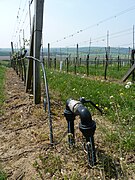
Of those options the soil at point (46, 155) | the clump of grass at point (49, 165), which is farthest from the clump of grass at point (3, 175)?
the clump of grass at point (49, 165)

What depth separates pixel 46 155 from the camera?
3.51 m

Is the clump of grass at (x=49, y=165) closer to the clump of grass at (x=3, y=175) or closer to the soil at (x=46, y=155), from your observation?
the soil at (x=46, y=155)

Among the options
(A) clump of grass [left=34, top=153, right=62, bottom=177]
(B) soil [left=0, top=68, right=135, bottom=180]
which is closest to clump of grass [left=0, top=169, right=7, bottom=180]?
(B) soil [left=0, top=68, right=135, bottom=180]

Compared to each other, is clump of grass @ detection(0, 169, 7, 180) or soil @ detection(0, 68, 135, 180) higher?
soil @ detection(0, 68, 135, 180)

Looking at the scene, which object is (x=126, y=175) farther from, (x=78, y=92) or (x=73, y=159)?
(x=78, y=92)

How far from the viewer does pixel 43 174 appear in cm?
308

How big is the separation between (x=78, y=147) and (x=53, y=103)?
2.91m

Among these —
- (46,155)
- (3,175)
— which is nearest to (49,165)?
(46,155)

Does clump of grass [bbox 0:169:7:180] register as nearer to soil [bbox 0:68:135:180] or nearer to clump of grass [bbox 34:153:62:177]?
soil [bbox 0:68:135:180]

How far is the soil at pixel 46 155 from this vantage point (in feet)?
9.86

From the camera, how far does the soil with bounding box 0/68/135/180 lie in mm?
3006

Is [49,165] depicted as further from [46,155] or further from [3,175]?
[3,175]

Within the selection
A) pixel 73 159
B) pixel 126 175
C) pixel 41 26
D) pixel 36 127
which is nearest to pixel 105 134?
pixel 73 159

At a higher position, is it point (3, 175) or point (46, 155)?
point (46, 155)
